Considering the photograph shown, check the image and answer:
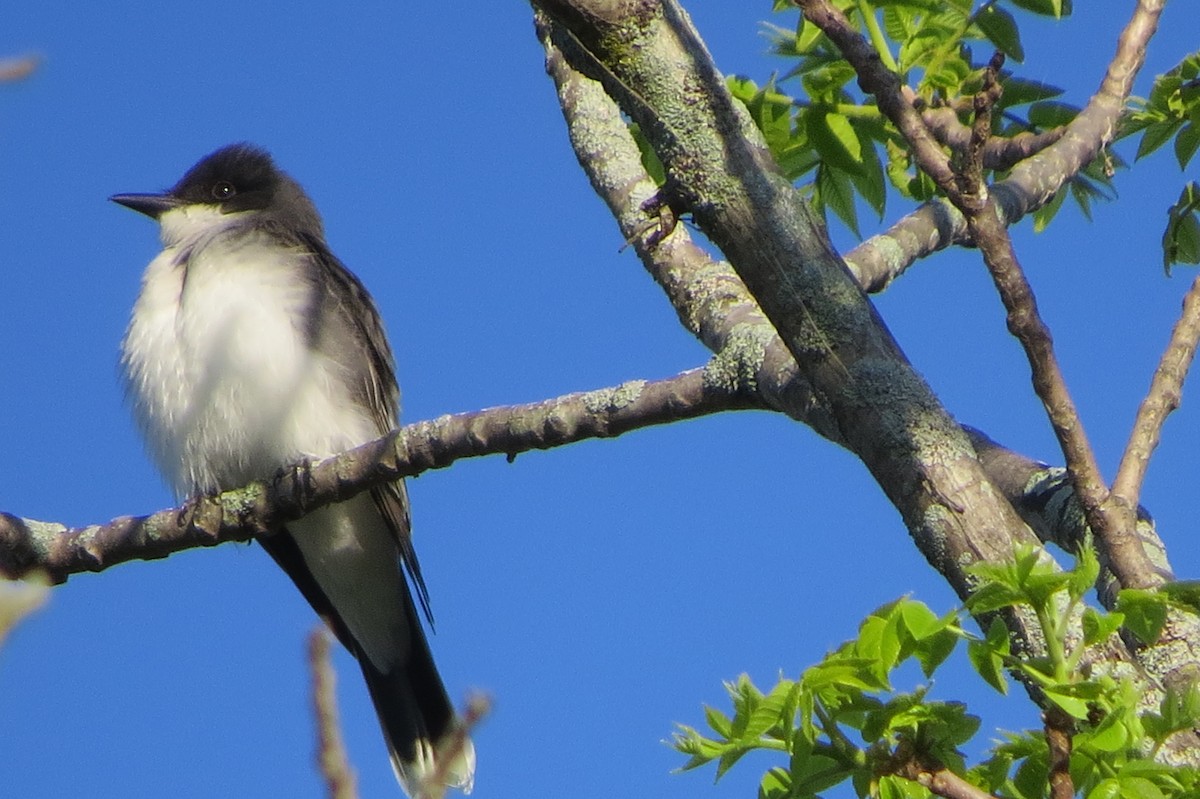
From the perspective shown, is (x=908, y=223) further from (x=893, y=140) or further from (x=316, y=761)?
(x=316, y=761)

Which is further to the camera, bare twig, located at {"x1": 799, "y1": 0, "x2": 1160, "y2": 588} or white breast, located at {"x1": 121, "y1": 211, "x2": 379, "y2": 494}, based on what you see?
white breast, located at {"x1": 121, "y1": 211, "x2": 379, "y2": 494}

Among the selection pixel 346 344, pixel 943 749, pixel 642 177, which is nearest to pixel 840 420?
pixel 943 749

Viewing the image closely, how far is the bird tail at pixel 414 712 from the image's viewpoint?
233 inches

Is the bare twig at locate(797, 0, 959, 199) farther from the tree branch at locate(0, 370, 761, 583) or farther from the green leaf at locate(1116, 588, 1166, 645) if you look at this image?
the tree branch at locate(0, 370, 761, 583)

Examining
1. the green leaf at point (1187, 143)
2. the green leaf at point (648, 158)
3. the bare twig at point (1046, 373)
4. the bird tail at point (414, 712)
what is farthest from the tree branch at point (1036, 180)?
the bird tail at point (414, 712)

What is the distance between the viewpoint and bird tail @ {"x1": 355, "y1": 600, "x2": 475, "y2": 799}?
5926 millimetres

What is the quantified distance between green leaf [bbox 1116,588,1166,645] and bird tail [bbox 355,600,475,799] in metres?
4.26

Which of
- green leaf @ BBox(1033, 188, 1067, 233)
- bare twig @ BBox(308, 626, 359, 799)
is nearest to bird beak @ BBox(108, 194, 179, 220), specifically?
green leaf @ BBox(1033, 188, 1067, 233)

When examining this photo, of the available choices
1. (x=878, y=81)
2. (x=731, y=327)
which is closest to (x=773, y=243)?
(x=878, y=81)

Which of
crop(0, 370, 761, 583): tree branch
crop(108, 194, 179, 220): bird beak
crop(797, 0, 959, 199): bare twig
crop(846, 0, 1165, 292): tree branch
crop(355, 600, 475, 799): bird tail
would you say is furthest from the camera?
crop(108, 194, 179, 220): bird beak

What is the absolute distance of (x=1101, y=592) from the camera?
2547 mm

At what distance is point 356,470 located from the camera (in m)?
4.00

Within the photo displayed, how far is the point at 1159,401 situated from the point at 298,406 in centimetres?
391

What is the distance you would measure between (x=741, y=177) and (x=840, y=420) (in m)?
0.43
